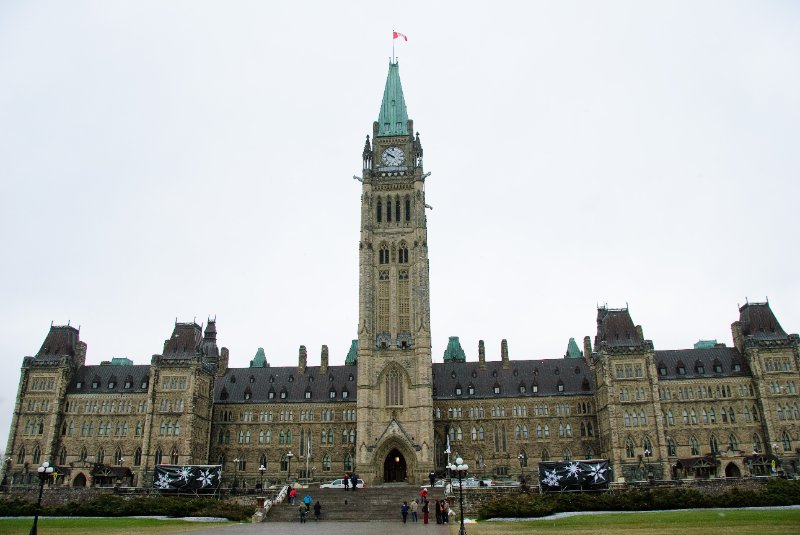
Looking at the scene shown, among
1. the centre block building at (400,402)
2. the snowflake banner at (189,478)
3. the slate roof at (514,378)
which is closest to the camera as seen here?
the snowflake banner at (189,478)

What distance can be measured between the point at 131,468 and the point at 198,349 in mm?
15651

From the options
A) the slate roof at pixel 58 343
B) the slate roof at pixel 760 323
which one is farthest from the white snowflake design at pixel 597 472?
the slate roof at pixel 58 343

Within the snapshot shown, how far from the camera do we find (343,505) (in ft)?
173

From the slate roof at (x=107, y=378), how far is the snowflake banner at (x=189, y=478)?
28.5 m

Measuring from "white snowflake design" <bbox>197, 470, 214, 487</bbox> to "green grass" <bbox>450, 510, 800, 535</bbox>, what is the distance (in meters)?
25.6

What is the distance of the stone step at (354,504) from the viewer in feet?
162

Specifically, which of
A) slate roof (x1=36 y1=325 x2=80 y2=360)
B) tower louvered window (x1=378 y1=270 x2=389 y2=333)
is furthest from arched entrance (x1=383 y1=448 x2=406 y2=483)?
slate roof (x1=36 y1=325 x2=80 y2=360)

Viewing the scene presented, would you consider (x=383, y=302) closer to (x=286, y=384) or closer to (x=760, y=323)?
(x=286, y=384)

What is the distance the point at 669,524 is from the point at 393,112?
6867 cm

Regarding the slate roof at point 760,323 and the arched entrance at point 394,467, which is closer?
the arched entrance at point 394,467

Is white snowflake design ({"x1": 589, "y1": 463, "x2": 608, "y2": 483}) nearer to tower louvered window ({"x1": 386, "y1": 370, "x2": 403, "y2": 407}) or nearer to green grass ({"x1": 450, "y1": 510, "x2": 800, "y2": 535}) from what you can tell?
green grass ({"x1": 450, "y1": 510, "x2": 800, "y2": 535})

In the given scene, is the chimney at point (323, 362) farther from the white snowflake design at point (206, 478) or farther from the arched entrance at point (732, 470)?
the arched entrance at point (732, 470)

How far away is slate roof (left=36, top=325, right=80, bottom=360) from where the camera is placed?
86062 mm

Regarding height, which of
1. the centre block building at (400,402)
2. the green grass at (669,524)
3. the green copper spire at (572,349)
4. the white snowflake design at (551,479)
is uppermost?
the green copper spire at (572,349)
